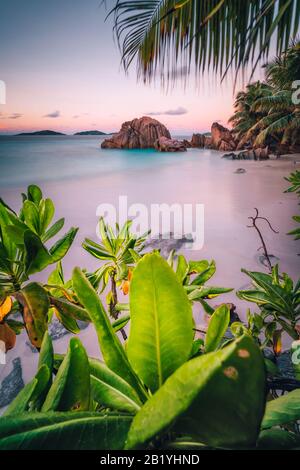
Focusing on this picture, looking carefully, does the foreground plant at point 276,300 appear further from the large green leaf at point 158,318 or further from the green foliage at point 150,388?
the large green leaf at point 158,318

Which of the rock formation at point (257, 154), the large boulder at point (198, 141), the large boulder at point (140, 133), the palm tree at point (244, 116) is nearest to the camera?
the rock formation at point (257, 154)

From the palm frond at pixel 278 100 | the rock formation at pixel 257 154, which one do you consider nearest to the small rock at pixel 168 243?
the palm frond at pixel 278 100

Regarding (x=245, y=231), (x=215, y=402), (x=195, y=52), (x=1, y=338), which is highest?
(x=195, y=52)

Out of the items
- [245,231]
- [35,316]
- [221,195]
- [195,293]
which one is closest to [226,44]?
[195,293]

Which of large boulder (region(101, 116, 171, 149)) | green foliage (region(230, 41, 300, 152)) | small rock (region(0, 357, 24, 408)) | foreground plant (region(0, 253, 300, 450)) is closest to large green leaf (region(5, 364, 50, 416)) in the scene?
foreground plant (region(0, 253, 300, 450))

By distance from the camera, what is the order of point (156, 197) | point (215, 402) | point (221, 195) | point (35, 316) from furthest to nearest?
point (156, 197) < point (221, 195) < point (35, 316) < point (215, 402)

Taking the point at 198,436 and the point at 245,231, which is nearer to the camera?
the point at 198,436

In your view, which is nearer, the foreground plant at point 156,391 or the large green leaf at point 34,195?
the foreground plant at point 156,391

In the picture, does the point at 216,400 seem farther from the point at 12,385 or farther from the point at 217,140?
the point at 217,140

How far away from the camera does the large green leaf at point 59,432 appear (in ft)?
0.59

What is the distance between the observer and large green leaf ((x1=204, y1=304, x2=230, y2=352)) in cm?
30
